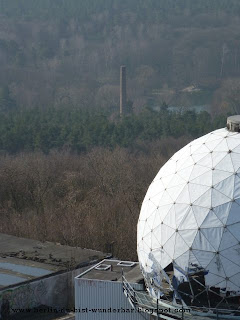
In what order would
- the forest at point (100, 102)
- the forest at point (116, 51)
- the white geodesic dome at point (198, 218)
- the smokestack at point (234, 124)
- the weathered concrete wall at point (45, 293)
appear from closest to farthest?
the white geodesic dome at point (198, 218)
the smokestack at point (234, 124)
the weathered concrete wall at point (45, 293)
the forest at point (100, 102)
the forest at point (116, 51)

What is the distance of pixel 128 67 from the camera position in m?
133

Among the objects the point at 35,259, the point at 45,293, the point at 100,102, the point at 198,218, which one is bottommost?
the point at 100,102

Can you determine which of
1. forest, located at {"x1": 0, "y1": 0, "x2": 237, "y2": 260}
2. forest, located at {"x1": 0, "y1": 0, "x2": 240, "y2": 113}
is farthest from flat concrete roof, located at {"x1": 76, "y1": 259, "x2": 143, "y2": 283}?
forest, located at {"x1": 0, "y1": 0, "x2": 240, "y2": 113}

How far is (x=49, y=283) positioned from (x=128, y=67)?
103 m

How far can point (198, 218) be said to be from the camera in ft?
77.8

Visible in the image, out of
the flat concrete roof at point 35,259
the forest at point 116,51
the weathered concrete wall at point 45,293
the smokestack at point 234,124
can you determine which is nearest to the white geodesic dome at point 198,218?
the smokestack at point 234,124

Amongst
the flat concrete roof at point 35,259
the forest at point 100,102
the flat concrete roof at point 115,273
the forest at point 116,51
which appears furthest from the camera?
the forest at point 116,51

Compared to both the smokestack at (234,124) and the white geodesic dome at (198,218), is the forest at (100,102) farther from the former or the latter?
the smokestack at (234,124)

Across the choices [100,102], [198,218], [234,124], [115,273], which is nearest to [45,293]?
[115,273]

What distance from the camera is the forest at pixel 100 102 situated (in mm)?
49281

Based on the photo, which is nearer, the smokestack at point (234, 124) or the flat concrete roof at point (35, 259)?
the smokestack at point (234, 124)

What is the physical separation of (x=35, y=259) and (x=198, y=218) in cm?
1145

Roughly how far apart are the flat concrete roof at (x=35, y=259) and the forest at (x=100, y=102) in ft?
16.4

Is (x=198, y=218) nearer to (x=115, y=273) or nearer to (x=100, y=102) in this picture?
(x=115, y=273)
